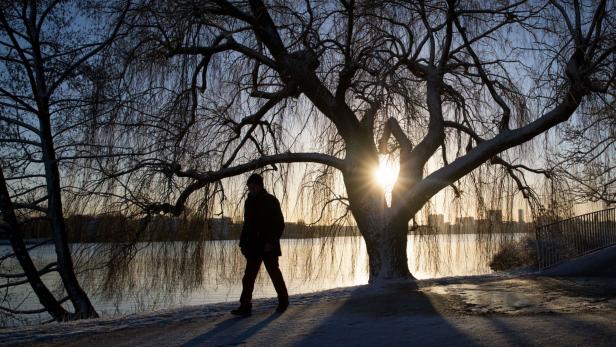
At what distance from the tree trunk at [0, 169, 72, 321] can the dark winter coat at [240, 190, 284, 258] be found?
217 inches

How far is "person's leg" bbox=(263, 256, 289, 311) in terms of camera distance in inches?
279

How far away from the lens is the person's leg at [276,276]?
7.07 metres

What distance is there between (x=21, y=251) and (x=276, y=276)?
6.50 m

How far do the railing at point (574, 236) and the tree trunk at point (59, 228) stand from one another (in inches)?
383

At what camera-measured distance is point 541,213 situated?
44.5 feet

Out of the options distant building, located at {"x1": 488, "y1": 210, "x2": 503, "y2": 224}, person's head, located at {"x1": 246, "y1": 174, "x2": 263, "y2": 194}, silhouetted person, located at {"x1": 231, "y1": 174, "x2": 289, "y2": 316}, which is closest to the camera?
silhouetted person, located at {"x1": 231, "y1": 174, "x2": 289, "y2": 316}

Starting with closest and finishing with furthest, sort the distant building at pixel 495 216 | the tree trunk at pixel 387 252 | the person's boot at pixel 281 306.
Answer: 1. the person's boot at pixel 281 306
2. the tree trunk at pixel 387 252
3. the distant building at pixel 495 216

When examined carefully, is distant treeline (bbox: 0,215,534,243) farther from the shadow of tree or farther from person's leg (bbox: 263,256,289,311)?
the shadow of tree

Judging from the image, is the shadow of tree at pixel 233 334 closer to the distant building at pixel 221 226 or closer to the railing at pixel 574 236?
the distant building at pixel 221 226

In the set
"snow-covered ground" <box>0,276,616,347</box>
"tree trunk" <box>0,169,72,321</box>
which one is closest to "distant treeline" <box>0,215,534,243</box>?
"tree trunk" <box>0,169,72,321</box>

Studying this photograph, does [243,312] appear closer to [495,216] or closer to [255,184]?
[255,184]

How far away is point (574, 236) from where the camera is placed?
46.9ft

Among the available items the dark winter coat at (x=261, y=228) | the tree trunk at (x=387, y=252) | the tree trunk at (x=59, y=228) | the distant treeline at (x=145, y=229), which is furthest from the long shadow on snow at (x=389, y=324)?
the tree trunk at (x=59, y=228)

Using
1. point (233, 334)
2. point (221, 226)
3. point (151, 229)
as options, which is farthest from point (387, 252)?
point (233, 334)
